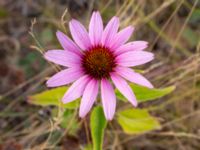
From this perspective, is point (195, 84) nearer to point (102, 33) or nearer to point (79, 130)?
point (79, 130)

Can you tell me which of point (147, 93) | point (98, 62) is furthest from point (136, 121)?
point (98, 62)

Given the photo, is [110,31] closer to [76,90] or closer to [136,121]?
[76,90]

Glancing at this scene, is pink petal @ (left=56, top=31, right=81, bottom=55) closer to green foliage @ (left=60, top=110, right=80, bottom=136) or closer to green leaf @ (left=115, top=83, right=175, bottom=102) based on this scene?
green leaf @ (left=115, top=83, right=175, bottom=102)

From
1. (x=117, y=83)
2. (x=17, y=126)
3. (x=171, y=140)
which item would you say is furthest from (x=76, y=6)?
(x=117, y=83)

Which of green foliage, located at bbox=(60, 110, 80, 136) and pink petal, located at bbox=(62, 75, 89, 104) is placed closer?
pink petal, located at bbox=(62, 75, 89, 104)

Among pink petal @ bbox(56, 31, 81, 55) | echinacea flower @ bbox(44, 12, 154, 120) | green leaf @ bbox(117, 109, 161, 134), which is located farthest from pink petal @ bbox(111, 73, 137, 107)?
green leaf @ bbox(117, 109, 161, 134)

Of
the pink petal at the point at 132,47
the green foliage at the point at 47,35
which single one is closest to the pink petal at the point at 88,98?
the pink petal at the point at 132,47
